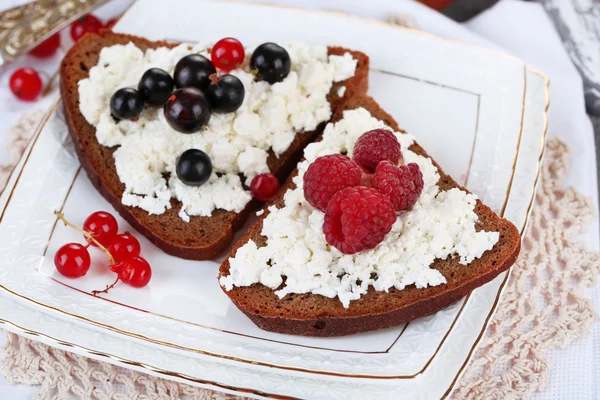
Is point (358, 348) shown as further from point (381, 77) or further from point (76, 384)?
point (381, 77)

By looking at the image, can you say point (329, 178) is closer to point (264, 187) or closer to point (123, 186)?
point (264, 187)

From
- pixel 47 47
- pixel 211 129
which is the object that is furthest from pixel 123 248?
pixel 47 47

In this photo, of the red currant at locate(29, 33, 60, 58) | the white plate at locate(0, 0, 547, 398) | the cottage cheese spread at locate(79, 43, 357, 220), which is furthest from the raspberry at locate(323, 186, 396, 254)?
the red currant at locate(29, 33, 60, 58)

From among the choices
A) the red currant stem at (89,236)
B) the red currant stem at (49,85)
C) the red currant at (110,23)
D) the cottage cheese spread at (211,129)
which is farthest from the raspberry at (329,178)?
the red currant at (110,23)

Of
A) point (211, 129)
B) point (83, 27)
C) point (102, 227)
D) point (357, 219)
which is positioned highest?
point (357, 219)

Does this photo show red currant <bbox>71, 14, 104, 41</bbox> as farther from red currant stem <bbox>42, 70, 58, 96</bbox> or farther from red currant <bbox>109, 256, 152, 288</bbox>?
red currant <bbox>109, 256, 152, 288</bbox>

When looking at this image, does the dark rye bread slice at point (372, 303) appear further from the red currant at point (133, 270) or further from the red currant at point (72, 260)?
the red currant at point (72, 260)

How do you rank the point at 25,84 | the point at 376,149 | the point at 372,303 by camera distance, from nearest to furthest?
the point at 372,303 < the point at 376,149 < the point at 25,84
